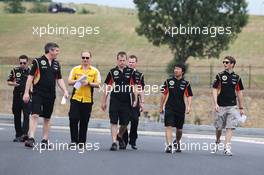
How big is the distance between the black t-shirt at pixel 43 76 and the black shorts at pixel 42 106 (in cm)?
7

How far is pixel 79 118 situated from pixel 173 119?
1.77 meters

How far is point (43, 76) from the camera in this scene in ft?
46.1

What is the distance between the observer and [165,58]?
58.8m

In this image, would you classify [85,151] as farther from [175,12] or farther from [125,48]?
[125,48]

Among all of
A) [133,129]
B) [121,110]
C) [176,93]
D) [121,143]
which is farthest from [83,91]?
[176,93]

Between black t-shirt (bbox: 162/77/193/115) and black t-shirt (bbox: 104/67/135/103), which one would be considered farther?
black t-shirt (bbox: 162/77/193/115)

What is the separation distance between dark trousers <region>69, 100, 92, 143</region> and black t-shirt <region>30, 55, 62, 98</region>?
65 centimetres

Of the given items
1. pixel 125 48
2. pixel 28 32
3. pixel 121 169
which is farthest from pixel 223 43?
pixel 121 169

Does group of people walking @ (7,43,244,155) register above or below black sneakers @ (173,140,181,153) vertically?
above

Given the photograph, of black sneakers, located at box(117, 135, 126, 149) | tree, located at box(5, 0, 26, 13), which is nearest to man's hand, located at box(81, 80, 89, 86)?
black sneakers, located at box(117, 135, 126, 149)

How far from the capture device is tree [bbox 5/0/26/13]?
92.4 metres

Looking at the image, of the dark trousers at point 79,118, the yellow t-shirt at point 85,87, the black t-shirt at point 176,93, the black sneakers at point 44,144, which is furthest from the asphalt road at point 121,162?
the yellow t-shirt at point 85,87

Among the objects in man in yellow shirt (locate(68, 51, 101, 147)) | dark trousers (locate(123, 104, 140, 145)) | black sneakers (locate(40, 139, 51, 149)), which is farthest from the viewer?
dark trousers (locate(123, 104, 140, 145))

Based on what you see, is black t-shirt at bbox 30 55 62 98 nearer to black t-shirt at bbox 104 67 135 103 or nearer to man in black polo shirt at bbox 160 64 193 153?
black t-shirt at bbox 104 67 135 103
